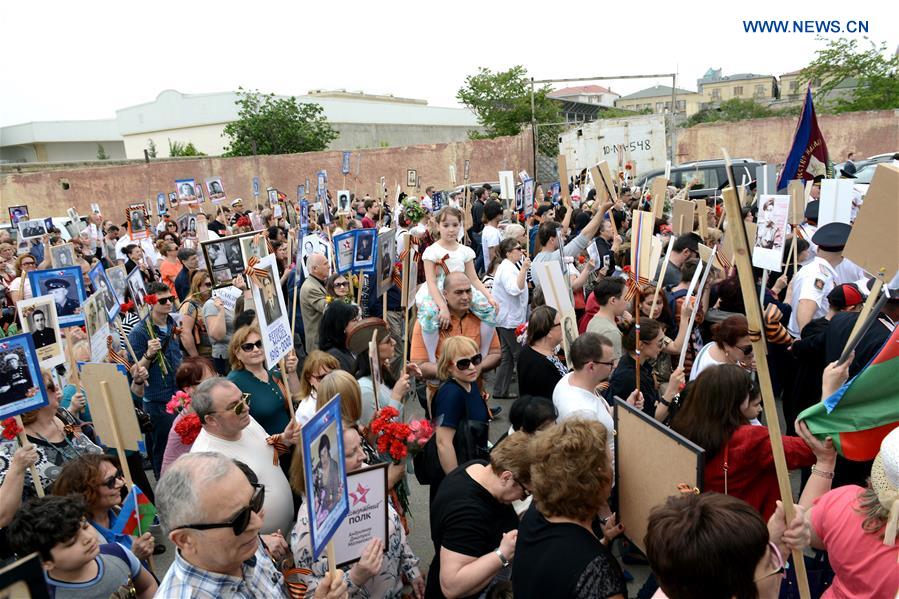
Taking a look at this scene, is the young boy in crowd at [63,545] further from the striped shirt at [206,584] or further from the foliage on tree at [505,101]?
the foliage on tree at [505,101]

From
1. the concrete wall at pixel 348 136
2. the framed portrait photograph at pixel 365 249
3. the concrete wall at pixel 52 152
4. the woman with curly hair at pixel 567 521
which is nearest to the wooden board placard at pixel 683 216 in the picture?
the framed portrait photograph at pixel 365 249

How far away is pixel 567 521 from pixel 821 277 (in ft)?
13.5

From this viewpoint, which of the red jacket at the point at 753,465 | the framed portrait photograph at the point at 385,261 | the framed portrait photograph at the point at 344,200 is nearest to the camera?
the red jacket at the point at 753,465

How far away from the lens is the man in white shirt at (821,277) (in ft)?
17.9

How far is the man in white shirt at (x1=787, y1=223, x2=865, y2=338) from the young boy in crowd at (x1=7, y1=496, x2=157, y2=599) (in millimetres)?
5045

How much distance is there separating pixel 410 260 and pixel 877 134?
28.1 metres

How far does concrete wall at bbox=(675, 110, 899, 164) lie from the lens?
26.8 m

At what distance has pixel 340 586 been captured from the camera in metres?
2.44

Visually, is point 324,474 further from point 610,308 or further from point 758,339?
point 610,308

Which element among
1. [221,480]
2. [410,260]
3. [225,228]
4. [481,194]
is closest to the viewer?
[221,480]

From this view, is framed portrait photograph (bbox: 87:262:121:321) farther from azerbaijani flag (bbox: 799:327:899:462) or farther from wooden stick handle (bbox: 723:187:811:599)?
azerbaijani flag (bbox: 799:327:899:462)

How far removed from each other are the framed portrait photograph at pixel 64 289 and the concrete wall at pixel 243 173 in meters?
22.4

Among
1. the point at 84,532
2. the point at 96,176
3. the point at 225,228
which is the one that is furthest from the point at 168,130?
the point at 84,532

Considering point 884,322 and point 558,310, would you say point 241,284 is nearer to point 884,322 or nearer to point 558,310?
point 558,310
